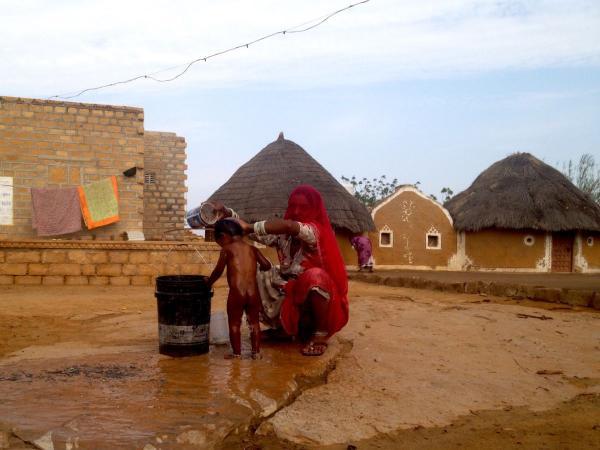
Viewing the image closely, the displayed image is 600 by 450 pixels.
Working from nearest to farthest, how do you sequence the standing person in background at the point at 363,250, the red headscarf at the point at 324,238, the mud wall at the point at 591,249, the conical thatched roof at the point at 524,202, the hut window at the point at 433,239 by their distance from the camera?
the red headscarf at the point at 324,238
the standing person in background at the point at 363,250
the conical thatched roof at the point at 524,202
the hut window at the point at 433,239
the mud wall at the point at 591,249

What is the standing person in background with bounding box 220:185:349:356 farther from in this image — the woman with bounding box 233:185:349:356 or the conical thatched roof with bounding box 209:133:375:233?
the conical thatched roof with bounding box 209:133:375:233

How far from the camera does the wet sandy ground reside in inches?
98.3

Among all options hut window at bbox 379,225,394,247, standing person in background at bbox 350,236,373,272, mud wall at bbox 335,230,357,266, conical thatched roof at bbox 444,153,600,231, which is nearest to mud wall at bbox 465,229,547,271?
conical thatched roof at bbox 444,153,600,231

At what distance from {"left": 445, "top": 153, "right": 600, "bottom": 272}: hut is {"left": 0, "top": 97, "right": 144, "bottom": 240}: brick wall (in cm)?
1234

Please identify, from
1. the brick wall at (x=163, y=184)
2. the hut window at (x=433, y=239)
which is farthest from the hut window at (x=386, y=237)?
the brick wall at (x=163, y=184)

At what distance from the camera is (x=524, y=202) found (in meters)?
20.9

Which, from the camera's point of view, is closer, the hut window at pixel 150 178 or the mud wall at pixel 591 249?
the hut window at pixel 150 178

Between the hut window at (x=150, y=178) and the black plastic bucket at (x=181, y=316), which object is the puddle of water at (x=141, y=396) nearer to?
the black plastic bucket at (x=181, y=316)

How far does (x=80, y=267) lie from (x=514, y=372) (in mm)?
7412

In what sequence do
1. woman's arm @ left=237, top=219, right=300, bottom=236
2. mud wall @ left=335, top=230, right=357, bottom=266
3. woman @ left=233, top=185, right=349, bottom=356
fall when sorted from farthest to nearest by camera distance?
mud wall @ left=335, top=230, right=357, bottom=266 < woman @ left=233, top=185, right=349, bottom=356 < woman's arm @ left=237, top=219, right=300, bottom=236

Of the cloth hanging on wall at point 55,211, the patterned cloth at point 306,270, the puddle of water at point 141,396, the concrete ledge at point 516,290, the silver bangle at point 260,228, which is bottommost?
the concrete ledge at point 516,290

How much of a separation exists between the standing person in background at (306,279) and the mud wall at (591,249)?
20.2m

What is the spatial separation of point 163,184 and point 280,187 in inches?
151

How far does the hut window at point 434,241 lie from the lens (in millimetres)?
20562
